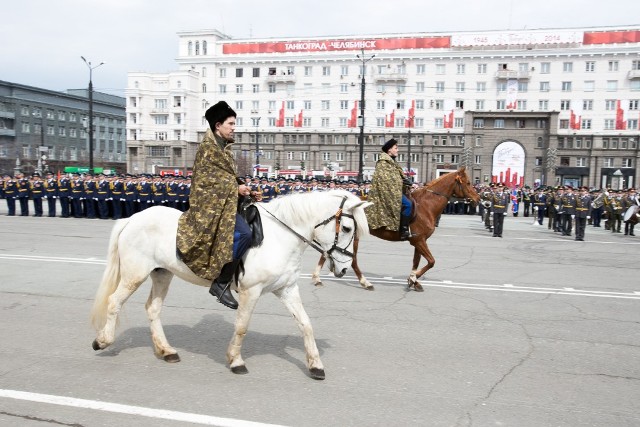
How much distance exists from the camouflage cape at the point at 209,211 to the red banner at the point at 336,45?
2784 inches

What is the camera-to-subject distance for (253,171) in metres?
77.4

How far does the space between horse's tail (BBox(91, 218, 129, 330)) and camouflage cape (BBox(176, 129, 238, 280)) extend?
88 cm

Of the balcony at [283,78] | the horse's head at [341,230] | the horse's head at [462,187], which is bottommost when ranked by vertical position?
the horse's head at [341,230]

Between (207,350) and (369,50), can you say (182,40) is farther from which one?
(207,350)

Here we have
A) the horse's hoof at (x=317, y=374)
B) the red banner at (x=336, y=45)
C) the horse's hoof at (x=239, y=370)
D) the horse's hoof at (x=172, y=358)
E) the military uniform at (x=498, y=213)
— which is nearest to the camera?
the horse's hoof at (x=317, y=374)

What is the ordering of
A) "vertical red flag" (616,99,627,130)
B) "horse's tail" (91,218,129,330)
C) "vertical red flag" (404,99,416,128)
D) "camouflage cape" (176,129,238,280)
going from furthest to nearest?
"vertical red flag" (404,99,416,128)
"vertical red flag" (616,99,627,130)
"horse's tail" (91,218,129,330)
"camouflage cape" (176,129,238,280)

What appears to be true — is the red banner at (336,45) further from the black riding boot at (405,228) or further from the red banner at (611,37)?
the black riding boot at (405,228)

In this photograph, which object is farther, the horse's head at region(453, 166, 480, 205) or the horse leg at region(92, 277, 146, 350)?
the horse's head at region(453, 166, 480, 205)

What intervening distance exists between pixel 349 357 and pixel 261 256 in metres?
1.54

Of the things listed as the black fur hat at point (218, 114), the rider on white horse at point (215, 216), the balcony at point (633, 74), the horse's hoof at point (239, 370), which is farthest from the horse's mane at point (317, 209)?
the balcony at point (633, 74)

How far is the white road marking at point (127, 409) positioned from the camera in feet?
12.7

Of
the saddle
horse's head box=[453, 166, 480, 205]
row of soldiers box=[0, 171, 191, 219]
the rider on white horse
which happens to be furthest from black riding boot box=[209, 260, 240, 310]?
row of soldiers box=[0, 171, 191, 219]

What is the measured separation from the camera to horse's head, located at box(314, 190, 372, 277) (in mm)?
4922

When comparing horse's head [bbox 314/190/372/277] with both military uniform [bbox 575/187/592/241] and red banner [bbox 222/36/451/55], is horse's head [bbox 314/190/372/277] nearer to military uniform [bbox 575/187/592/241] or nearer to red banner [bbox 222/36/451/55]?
military uniform [bbox 575/187/592/241]
